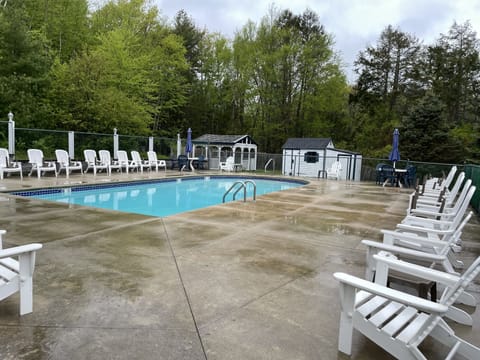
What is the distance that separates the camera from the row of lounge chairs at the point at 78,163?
9.69 m

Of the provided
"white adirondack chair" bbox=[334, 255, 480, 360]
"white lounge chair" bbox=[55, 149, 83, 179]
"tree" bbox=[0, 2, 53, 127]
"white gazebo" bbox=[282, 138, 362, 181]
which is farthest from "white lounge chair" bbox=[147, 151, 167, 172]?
"white adirondack chair" bbox=[334, 255, 480, 360]

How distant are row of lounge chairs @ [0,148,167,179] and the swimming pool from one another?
6.85 ft

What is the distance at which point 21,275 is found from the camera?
6.73 feet

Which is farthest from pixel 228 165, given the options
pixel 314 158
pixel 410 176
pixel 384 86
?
pixel 384 86

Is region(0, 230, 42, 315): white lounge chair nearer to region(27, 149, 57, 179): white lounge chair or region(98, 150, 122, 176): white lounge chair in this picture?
region(27, 149, 57, 179): white lounge chair

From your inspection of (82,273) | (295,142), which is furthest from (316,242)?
(295,142)

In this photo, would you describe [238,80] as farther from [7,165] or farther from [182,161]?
[7,165]

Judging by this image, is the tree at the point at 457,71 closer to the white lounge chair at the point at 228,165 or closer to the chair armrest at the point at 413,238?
the white lounge chair at the point at 228,165

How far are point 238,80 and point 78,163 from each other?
15.8 metres

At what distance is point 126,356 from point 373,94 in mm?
26075

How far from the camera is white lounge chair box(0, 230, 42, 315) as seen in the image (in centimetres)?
198

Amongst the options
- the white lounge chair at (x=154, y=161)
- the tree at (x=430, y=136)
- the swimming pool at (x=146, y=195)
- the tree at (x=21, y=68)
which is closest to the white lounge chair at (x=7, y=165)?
the swimming pool at (x=146, y=195)

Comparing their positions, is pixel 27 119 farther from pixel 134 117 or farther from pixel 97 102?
pixel 134 117

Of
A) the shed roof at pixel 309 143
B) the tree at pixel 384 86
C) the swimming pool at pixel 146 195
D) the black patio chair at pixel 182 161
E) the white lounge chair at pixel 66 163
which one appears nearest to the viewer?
the swimming pool at pixel 146 195
